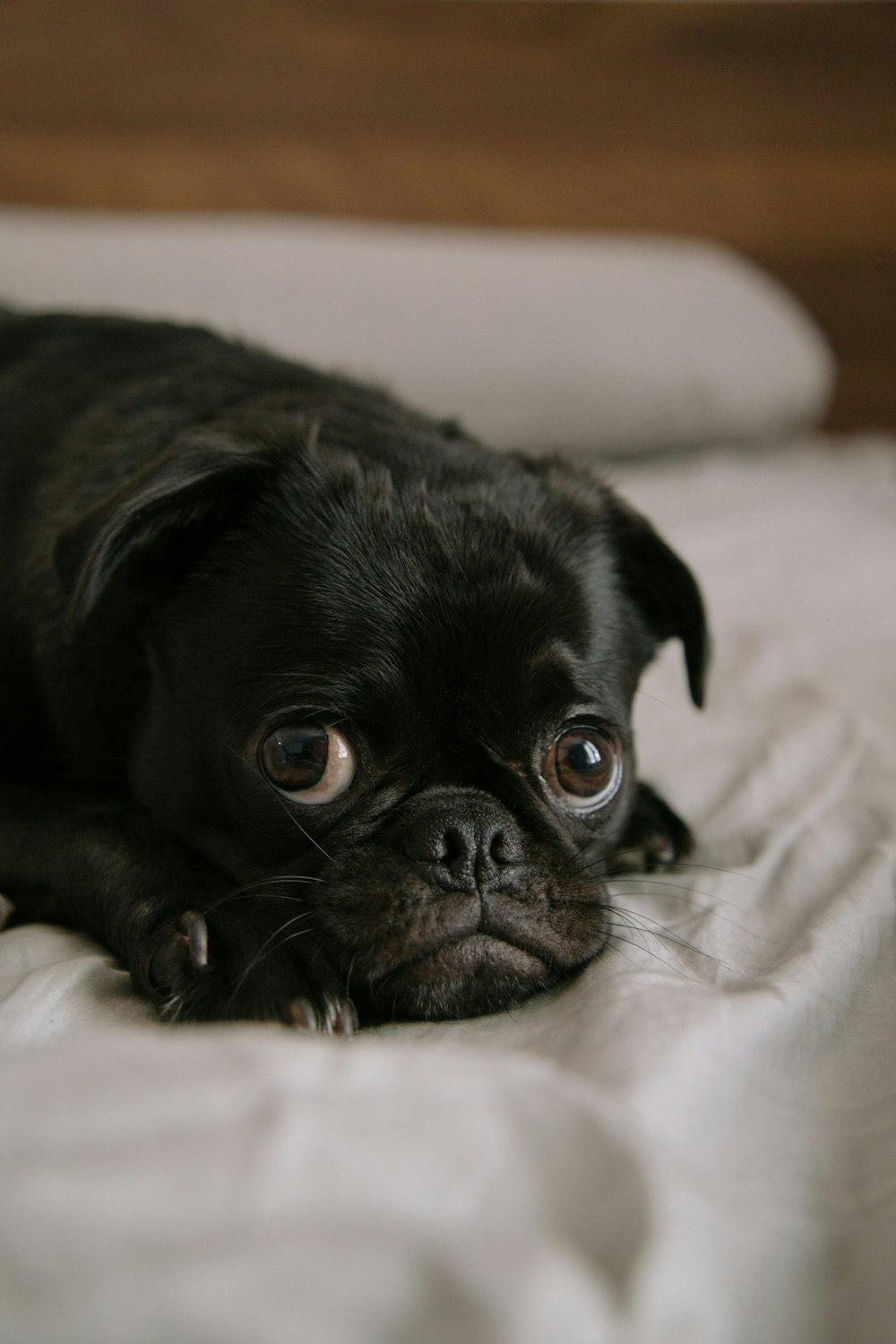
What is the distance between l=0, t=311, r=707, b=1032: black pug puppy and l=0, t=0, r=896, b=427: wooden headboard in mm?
2814

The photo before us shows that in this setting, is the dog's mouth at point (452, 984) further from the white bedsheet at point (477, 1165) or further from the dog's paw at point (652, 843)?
the dog's paw at point (652, 843)

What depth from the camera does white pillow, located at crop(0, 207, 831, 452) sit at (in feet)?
10.3

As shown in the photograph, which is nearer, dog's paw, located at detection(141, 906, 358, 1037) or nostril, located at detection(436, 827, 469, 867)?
dog's paw, located at detection(141, 906, 358, 1037)

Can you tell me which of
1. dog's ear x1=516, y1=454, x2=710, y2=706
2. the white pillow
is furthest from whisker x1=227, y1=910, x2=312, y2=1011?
the white pillow

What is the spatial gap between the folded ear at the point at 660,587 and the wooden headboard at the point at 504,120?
3.04 metres

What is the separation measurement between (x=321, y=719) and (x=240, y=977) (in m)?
0.31

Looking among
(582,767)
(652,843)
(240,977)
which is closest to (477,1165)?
(240,977)

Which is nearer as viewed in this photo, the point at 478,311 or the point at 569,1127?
the point at 569,1127

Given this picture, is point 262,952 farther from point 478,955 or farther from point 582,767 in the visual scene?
point 582,767

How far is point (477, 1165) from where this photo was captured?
705mm

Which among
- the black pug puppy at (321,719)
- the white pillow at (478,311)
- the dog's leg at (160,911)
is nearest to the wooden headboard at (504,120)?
the white pillow at (478,311)

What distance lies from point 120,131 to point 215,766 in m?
3.38

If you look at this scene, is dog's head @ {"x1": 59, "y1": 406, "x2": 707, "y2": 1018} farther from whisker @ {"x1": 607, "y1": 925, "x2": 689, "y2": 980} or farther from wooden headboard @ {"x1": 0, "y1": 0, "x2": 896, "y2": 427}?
wooden headboard @ {"x1": 0, "y1": 0, "x2": 896, "y2": 427}

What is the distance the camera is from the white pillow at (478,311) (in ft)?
10.3
